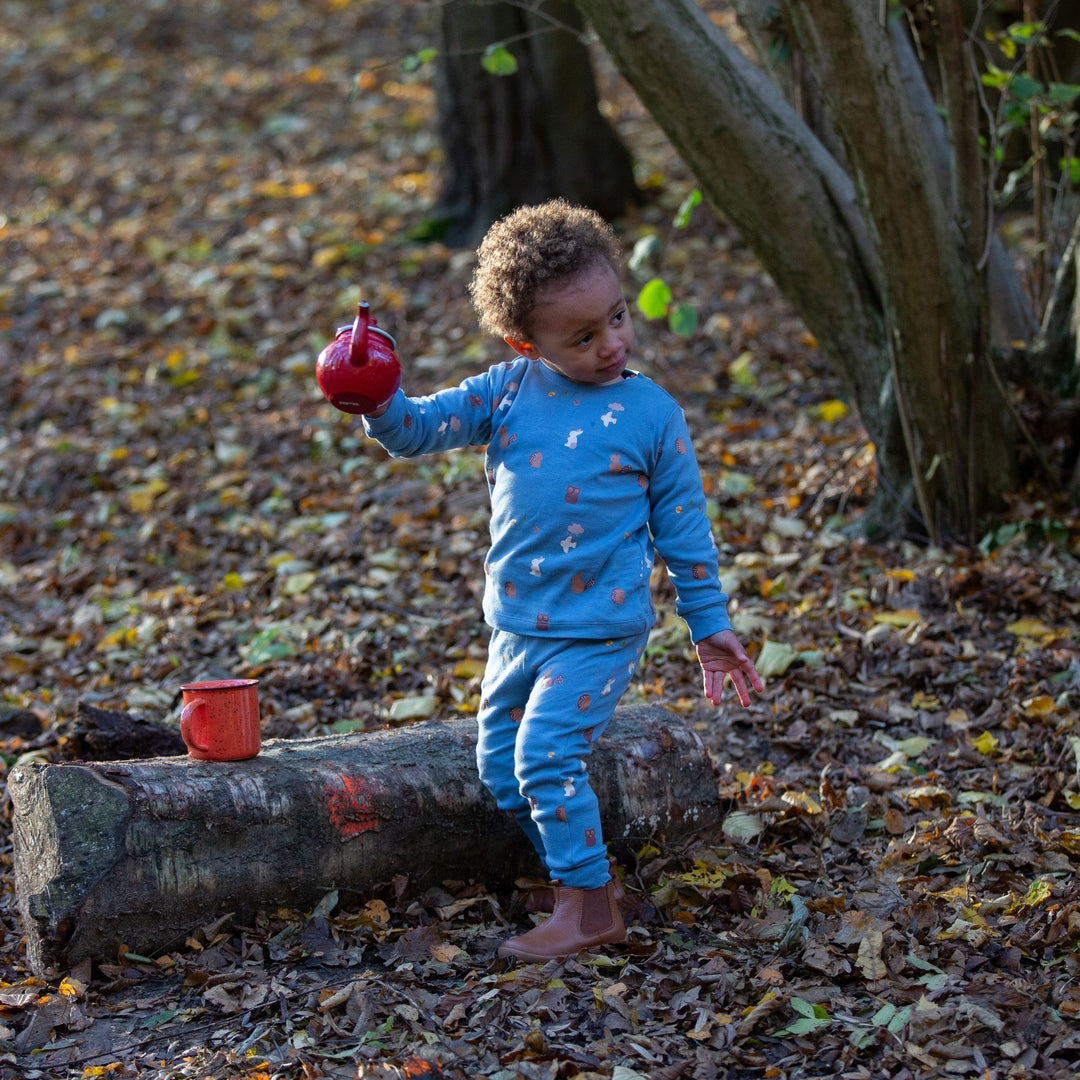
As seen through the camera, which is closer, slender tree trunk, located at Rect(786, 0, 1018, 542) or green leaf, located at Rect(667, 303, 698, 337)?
slender tree trunk, located at Rect(786, 0, 1018, 542)

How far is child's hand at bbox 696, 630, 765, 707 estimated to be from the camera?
2.97 metres

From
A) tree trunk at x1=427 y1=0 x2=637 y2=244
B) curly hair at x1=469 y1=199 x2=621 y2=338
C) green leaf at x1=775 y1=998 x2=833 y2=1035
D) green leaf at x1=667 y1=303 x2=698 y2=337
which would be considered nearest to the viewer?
green leaf at x1=775 y1=998 x2=833 y2=1035

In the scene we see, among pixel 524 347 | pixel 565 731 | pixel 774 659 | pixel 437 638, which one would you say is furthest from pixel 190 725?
pixel 774 659

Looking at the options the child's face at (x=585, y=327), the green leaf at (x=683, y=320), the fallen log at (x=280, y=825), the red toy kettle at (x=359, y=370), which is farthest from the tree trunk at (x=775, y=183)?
the red toy kettle at (x=359, y=370)

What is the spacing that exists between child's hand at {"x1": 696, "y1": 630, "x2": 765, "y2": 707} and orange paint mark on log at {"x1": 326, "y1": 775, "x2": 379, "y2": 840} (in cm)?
91

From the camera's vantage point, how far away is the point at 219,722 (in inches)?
124

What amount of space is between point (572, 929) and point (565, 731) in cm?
46

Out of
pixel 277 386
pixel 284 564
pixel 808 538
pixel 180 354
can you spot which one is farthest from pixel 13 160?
pixel 808 538

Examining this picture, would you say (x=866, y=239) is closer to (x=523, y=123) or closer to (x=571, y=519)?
(x=571, y=519)

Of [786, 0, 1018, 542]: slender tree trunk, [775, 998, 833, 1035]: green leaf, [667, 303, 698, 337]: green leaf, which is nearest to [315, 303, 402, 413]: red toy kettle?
[775, 998, 833, 1035]: green leaf

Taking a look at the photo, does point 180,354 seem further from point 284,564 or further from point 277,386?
point 284,564

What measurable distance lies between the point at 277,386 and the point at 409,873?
4.51 metres

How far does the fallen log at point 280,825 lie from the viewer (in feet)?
9.53

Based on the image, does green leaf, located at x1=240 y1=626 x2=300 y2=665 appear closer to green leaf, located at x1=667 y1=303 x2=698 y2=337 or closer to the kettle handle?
green leaf, located at x1=667 y1=303 x2=698 y2=337
